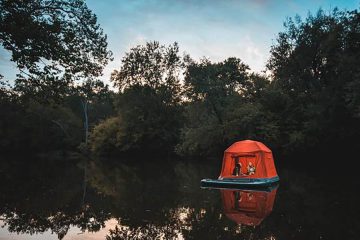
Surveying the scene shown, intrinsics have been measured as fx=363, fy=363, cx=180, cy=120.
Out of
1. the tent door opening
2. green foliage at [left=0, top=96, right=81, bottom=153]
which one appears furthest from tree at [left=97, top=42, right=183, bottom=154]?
the tent door opening

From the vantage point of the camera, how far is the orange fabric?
18141mm

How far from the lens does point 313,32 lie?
105 feet

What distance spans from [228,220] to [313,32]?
26630mm

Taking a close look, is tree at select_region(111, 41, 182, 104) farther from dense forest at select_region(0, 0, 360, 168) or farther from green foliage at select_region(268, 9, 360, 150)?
green foliage at select_region(268, 9, 360, 150)

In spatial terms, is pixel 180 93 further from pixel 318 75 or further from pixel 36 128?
pixel 36 128

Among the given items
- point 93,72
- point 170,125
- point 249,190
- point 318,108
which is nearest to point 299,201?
point 249,190

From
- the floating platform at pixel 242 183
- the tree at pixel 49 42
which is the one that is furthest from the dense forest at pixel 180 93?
the floating platform at pixel 242 183

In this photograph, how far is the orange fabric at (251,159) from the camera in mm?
18141

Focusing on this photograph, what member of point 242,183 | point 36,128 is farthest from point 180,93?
point 242,183

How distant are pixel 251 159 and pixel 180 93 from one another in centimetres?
3493

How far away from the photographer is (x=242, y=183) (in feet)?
54.3

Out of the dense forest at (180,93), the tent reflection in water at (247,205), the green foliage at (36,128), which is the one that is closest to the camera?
the tent reflection in water at (247,205)

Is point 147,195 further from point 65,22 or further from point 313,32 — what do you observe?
point 313,32

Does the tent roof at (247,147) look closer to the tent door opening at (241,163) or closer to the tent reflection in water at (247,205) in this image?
the tent door opening at (241,163)
